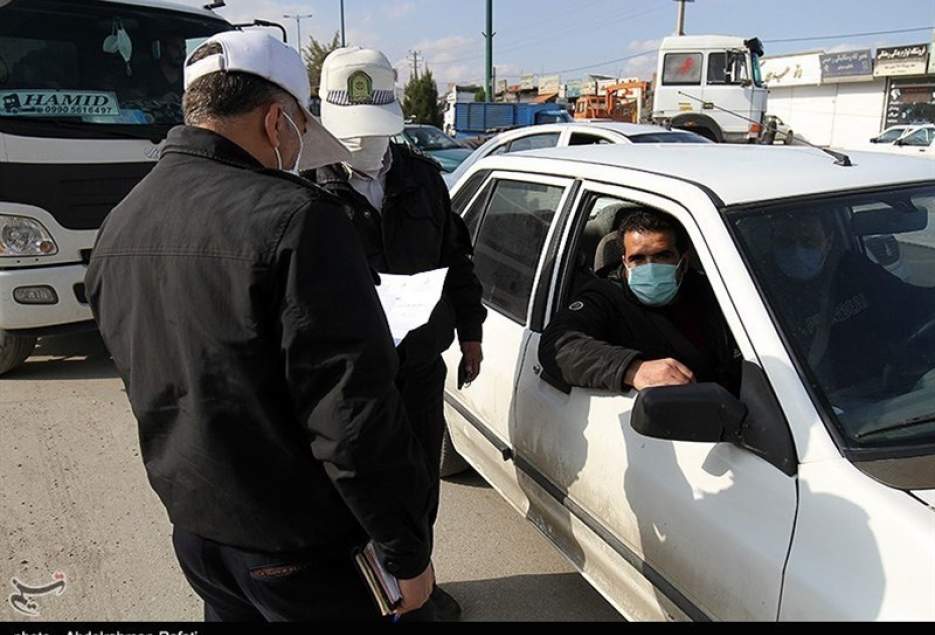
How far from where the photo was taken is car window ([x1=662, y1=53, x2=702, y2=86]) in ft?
53.4

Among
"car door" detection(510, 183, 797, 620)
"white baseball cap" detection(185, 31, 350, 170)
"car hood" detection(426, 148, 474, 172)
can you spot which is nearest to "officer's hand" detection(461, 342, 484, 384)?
"car door" detection(510, 183, 797, 620)

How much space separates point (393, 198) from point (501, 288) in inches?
30.2

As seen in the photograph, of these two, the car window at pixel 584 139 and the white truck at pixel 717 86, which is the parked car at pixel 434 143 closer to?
the white truck at pixel 717 86

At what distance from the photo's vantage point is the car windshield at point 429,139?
15.9 meters

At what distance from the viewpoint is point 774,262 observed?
195 cm

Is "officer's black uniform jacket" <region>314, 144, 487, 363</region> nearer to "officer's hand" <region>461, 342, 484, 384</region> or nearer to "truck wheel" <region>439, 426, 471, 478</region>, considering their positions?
"officer's hand" <region>461, 342, 484, 384</region>

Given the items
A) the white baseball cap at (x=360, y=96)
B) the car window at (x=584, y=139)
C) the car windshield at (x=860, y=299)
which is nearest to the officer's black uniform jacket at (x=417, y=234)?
the white baseball cap at (x=360, y=96)

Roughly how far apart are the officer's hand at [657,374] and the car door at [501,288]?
2.01 feet

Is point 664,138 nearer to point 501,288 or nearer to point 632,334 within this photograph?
point 501,288

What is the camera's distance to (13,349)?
488 cm

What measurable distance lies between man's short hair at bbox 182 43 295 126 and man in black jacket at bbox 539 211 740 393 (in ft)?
4.17

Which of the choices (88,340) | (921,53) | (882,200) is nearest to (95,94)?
(88,340)

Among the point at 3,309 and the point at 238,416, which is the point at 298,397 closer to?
the point at 238,416

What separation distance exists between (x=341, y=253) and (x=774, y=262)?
1.27 meters
